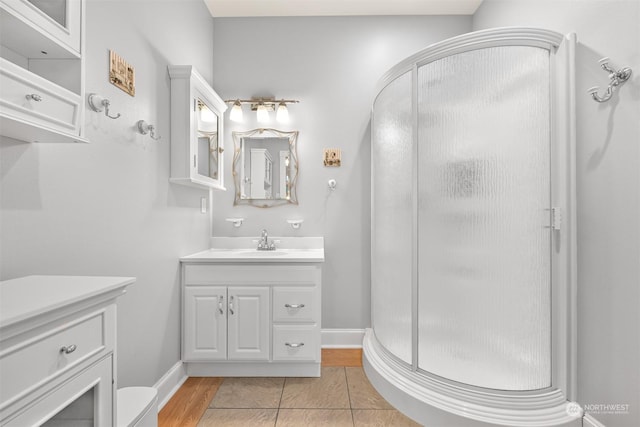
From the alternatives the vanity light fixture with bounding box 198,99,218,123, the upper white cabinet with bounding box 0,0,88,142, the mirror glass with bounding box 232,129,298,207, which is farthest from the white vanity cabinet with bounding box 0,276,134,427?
the mirror glass with bounding box 232,129,298,207

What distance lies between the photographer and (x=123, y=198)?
1.46 m

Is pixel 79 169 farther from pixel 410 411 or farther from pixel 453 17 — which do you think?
pixel 453 17

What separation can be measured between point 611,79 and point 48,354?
2.13 m

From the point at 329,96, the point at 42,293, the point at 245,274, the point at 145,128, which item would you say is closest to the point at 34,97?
the point at 42,293

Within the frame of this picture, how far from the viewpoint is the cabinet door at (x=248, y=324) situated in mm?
2053

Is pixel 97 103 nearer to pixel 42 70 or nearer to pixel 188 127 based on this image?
pixel 42 70

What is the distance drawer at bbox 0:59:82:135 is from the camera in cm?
71

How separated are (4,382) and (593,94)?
2129 millimetres

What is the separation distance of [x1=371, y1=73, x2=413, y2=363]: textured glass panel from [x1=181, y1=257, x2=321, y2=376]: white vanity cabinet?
18.5 inches

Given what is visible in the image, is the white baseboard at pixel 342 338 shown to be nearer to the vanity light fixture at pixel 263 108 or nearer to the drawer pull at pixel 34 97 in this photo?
the vanity light fixture at pixel 263 108

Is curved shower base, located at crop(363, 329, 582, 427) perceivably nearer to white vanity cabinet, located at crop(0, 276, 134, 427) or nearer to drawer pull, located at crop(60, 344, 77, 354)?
white vanity cabinet, located at crop(0, 276, 134, 427)

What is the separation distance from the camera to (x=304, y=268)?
2096mm

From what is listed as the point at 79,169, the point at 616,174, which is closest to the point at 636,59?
the point at 616,174

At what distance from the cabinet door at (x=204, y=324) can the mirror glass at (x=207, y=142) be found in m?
0.83
